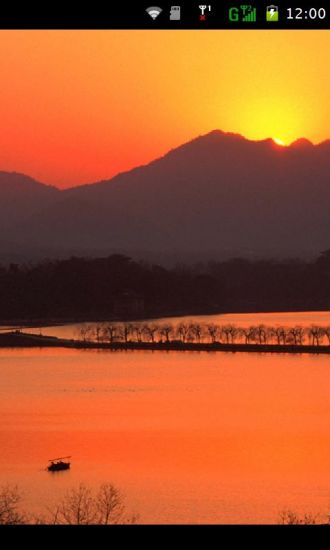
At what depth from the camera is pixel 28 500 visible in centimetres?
1031

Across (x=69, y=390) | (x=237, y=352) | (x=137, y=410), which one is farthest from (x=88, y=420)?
(x=237, y=352)

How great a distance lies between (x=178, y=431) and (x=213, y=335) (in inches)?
579

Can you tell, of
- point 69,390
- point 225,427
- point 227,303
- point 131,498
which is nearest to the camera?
point 131,498

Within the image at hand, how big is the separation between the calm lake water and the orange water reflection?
0.02 meters

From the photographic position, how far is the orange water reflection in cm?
1045

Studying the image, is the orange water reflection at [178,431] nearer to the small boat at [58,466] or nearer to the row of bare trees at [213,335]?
the small boat at [58,466]
